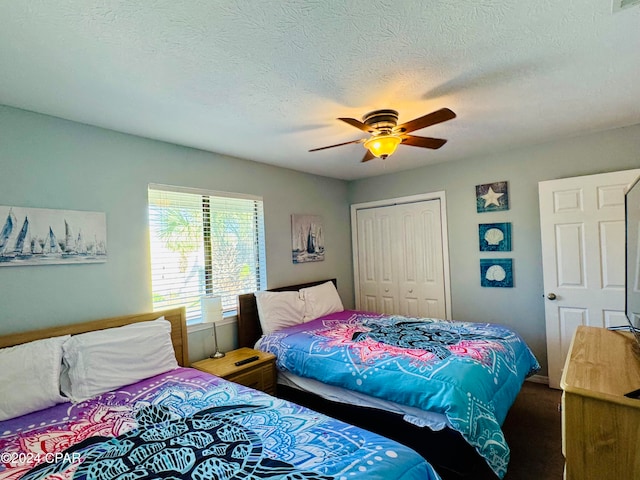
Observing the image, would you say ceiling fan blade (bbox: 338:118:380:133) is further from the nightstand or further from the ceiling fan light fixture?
the nightstand

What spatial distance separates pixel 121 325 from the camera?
2359 mm

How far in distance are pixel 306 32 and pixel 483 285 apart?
3262mm

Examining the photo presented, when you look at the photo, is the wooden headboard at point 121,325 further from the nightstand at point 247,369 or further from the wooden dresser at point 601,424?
the wooden dresser at point 601,424

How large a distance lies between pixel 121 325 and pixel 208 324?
77 centimetres

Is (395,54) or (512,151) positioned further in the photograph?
(512,151)

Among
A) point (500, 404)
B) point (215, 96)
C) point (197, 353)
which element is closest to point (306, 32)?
point (215, 96)

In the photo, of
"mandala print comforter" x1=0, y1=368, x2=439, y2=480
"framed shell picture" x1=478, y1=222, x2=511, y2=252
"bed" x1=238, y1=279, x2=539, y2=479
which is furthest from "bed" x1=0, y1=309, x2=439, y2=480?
"framed shell picture" x1=478, y1=222, x2=511, y2=252

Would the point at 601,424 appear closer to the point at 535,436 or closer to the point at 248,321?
the point at 535,436

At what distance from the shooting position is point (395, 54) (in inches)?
63.7

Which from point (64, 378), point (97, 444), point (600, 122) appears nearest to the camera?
point (97, 444)

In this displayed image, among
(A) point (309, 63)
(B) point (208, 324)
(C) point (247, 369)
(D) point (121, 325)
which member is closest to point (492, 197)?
(A) point (309, 63)

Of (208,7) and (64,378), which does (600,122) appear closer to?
(208,7)

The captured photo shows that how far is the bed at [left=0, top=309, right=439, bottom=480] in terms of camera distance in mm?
1217

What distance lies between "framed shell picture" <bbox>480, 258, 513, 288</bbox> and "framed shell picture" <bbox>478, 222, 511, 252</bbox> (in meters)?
0.12
